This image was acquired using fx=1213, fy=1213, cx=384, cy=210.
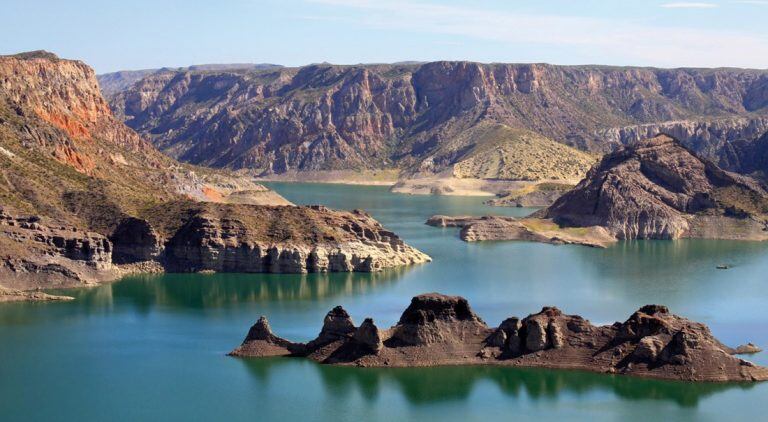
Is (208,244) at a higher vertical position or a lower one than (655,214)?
lower

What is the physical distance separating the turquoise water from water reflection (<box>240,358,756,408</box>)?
147 millimetres

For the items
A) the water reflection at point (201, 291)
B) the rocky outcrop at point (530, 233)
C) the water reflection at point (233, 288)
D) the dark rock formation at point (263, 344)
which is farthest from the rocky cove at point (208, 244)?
the rocky outcrop at point (530, 233)

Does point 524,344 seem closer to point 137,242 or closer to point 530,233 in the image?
point 137,242

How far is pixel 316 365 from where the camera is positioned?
91.8m

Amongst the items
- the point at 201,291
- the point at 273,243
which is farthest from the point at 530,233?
the point at 201,291

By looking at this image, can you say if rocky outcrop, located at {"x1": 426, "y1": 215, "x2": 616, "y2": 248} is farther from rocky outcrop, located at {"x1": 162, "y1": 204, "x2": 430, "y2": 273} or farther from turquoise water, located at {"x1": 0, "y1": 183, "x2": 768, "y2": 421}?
rocky outcrop, located at {"x1": 162, "y1": 204, "x2": 430, "y2": 273}

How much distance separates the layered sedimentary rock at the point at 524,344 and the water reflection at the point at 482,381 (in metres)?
1.03

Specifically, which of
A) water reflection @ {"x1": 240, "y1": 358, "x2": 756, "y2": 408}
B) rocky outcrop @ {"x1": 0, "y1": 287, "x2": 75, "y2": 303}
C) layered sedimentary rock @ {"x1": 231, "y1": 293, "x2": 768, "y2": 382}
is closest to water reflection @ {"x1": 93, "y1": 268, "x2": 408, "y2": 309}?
rocky outcrop @ {"x1": 0, "y1": 287, "x2": 75, "y2": 303}

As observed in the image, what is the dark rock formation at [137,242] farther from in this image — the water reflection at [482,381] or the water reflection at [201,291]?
the water reflection at [482,381]

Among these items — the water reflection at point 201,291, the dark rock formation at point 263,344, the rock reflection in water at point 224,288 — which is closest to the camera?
the dark rock formation at point 263,344

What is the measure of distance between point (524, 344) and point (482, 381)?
5566 mm

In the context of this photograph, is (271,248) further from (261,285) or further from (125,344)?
(125,344)

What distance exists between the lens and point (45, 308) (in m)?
113

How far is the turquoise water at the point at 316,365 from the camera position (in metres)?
81.6
